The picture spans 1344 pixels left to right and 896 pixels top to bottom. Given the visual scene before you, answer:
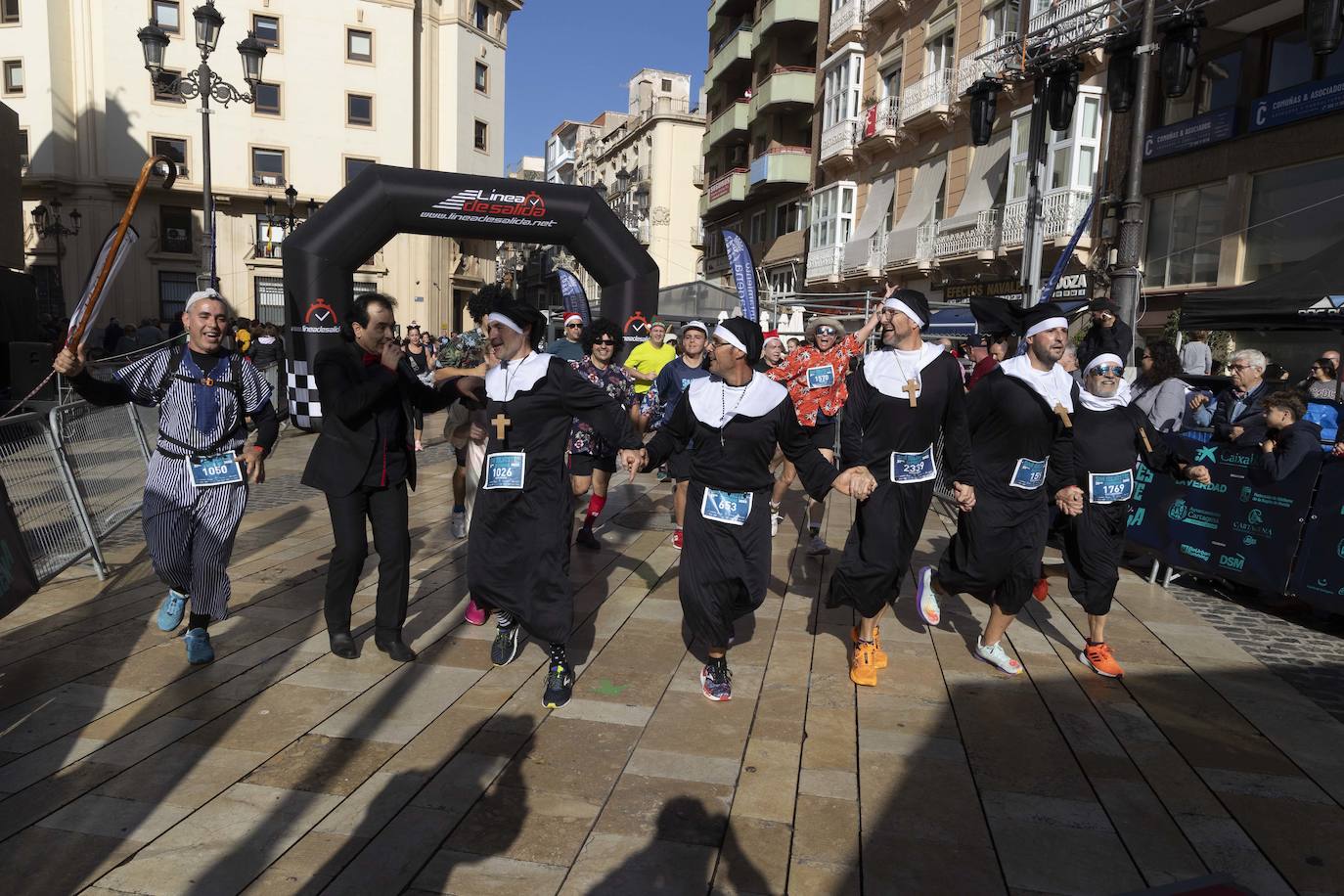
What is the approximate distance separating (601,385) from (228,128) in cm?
3688

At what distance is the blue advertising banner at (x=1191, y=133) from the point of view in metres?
16.3

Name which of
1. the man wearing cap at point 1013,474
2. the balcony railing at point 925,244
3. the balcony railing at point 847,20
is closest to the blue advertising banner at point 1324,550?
the man wearing cap at point 1013,474

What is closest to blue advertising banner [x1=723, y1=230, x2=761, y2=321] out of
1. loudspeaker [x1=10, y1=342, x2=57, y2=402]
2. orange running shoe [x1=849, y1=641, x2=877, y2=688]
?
orange running shoe [x1=849, y1=641, x2=877, y2=688]

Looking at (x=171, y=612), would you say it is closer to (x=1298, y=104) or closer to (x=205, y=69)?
(x=205, y=69)

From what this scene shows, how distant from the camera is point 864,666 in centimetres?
489

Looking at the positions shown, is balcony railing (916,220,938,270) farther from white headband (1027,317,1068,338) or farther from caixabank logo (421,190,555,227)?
white headband (1027,317,1068,338)

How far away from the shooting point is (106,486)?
281 inches

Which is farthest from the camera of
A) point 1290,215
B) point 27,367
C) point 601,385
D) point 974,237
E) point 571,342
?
point 974,237

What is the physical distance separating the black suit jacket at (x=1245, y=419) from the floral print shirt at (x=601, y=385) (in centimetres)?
459

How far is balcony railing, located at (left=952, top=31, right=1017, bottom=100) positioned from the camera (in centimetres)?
2055

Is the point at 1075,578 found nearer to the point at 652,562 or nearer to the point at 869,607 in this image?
the point at 869,607

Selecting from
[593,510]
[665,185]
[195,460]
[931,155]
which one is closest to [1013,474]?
[593,510]

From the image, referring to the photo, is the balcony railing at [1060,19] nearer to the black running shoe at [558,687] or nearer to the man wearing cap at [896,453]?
the man wearing cap at [896,453]

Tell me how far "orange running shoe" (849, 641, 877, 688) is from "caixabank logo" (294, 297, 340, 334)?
11293 mm
